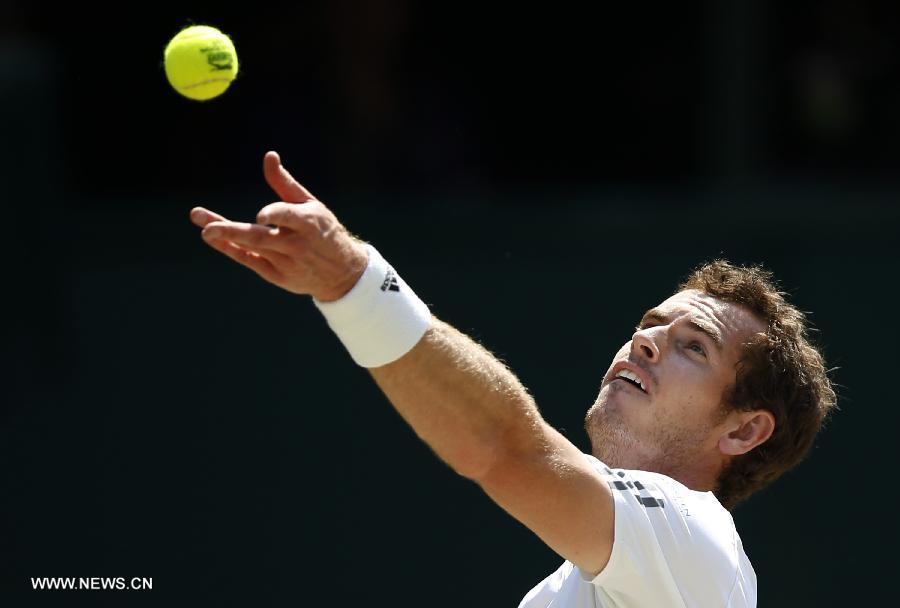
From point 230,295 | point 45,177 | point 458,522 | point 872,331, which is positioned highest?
point 45,177

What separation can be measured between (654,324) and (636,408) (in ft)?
0.82

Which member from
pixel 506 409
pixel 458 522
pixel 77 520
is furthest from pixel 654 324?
pixel 77 520

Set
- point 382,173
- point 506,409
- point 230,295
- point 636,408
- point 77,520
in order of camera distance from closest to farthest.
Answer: point 506,409
point 636,408
point 77,520
point 230,295
point 382,173

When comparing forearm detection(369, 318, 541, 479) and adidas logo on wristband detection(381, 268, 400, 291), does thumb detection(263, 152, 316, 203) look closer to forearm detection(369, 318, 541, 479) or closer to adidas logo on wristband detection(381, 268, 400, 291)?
adidas logo on wristband detection(381, 268, 400, 291)

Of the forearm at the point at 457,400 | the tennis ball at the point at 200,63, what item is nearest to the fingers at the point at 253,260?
the forearm at the point at 457,400

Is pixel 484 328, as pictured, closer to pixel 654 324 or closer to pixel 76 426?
pixel 76 426

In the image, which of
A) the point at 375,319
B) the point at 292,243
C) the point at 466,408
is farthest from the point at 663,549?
the point at 292,243

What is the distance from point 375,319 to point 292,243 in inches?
8.4

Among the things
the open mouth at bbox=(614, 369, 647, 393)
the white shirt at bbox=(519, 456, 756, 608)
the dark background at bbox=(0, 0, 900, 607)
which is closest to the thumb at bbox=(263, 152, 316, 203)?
the white shirt at bbox=(519, 456, 756, 608)

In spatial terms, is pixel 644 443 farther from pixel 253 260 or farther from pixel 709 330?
pixel 253 260

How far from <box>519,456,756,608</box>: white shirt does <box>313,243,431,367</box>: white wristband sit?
45cm

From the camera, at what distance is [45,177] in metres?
5.64

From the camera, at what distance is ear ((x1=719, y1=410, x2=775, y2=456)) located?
2896 millimetres

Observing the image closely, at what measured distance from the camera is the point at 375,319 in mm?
2238
